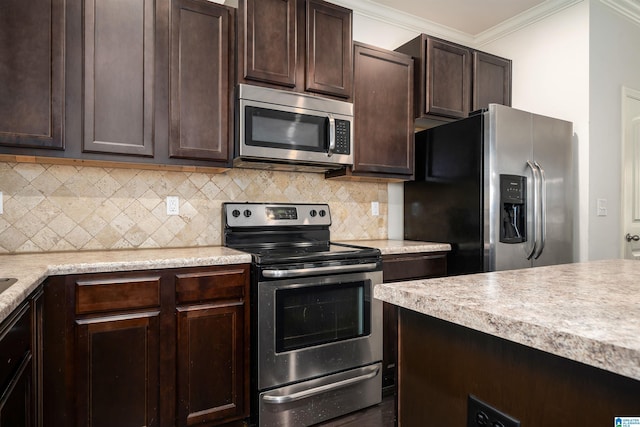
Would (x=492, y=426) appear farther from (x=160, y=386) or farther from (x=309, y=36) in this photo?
(x=309, y=36)

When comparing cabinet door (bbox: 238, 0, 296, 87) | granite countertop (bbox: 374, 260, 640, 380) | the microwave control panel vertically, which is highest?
cabinet door (bbox: 238, 0, 296, 87)

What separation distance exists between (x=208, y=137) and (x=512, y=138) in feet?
6.39

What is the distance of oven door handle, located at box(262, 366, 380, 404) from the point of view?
194 centimetres

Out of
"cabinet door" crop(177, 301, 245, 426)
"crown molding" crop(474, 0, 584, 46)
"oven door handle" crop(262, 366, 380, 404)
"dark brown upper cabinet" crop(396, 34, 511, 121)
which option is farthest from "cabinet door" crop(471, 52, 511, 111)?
"cabinet door" crop(177, 301, 245, 426)

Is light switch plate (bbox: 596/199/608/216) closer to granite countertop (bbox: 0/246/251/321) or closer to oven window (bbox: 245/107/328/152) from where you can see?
Answer: oven window (bbox: 245/107/328/152)

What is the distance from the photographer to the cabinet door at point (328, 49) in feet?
8.04

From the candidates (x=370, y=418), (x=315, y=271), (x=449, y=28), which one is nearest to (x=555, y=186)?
(x=449, y=28)

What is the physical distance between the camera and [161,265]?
179cm

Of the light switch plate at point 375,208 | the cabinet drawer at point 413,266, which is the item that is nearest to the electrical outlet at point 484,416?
the cabinet drawer at point 413,266

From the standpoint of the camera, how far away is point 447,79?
2965mm

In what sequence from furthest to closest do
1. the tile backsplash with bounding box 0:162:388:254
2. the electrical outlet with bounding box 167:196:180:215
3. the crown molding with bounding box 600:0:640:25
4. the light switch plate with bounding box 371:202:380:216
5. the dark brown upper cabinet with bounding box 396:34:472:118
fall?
1. the light switch plate with bounding box 371:202:380:216
2. the crown molding with bounding box 600:0:640:25
3. the dark brown upper cabinet with bounding box 396:34:472:118
4. the electrical outlet with bounding box 167:196:180:215
5. the tile backsplash with bounding box 0:162:388:254

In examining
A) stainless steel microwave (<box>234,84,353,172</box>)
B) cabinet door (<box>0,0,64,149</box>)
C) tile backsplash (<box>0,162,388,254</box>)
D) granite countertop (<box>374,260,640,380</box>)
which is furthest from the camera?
stainless steel microwave (<box>234,84,353,172</box>)

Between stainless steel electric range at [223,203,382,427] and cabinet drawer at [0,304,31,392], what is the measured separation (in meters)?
0.93

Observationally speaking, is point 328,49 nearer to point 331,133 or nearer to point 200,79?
point 331,133
